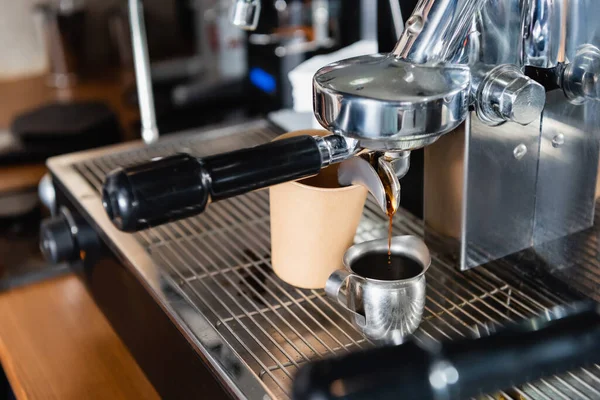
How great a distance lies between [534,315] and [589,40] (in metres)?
0.22

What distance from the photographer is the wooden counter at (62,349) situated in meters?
0.71

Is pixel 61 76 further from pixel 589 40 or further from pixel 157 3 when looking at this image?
pixel 589 40

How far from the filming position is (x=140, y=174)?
48 centimetres

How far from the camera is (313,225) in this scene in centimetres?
63

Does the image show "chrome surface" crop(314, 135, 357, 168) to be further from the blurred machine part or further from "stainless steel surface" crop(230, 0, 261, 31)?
the blurred machine part

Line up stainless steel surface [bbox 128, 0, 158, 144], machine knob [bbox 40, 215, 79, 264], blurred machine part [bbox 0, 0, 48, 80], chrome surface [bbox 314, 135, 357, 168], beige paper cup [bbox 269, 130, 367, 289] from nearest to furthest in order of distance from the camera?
chrome surface [bbox 314, 135, 357, 168] < beige paper cup [bbox 269, 130, 367, 289] < machine knob [bbox 40, 215, 79, 264] < stainless steel surface [bbox 128, 0, 158, 144] < blurred machine part [bbox 0, 0, 48, 80]

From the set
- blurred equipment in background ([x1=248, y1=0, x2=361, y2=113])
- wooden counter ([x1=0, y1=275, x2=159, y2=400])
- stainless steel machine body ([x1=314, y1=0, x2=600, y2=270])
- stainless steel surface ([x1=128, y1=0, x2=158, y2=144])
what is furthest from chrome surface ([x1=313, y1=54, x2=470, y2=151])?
blurred equipment in background ([x1=248, y1=0, x2=361, y2=113])

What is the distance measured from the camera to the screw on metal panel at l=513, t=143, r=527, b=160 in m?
0.62

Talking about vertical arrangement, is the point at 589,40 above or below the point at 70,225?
above

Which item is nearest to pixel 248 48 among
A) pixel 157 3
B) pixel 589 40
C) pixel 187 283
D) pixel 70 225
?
pixel 157 3

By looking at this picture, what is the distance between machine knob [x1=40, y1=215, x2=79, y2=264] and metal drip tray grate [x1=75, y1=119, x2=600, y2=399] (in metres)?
0.11

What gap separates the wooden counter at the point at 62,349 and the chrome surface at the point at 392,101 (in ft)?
1.17

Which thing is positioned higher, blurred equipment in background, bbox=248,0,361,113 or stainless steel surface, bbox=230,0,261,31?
stainless steel surface, bbox=230,0,261,31

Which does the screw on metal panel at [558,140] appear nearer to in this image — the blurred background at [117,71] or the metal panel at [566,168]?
the metal panel at [566,168]
